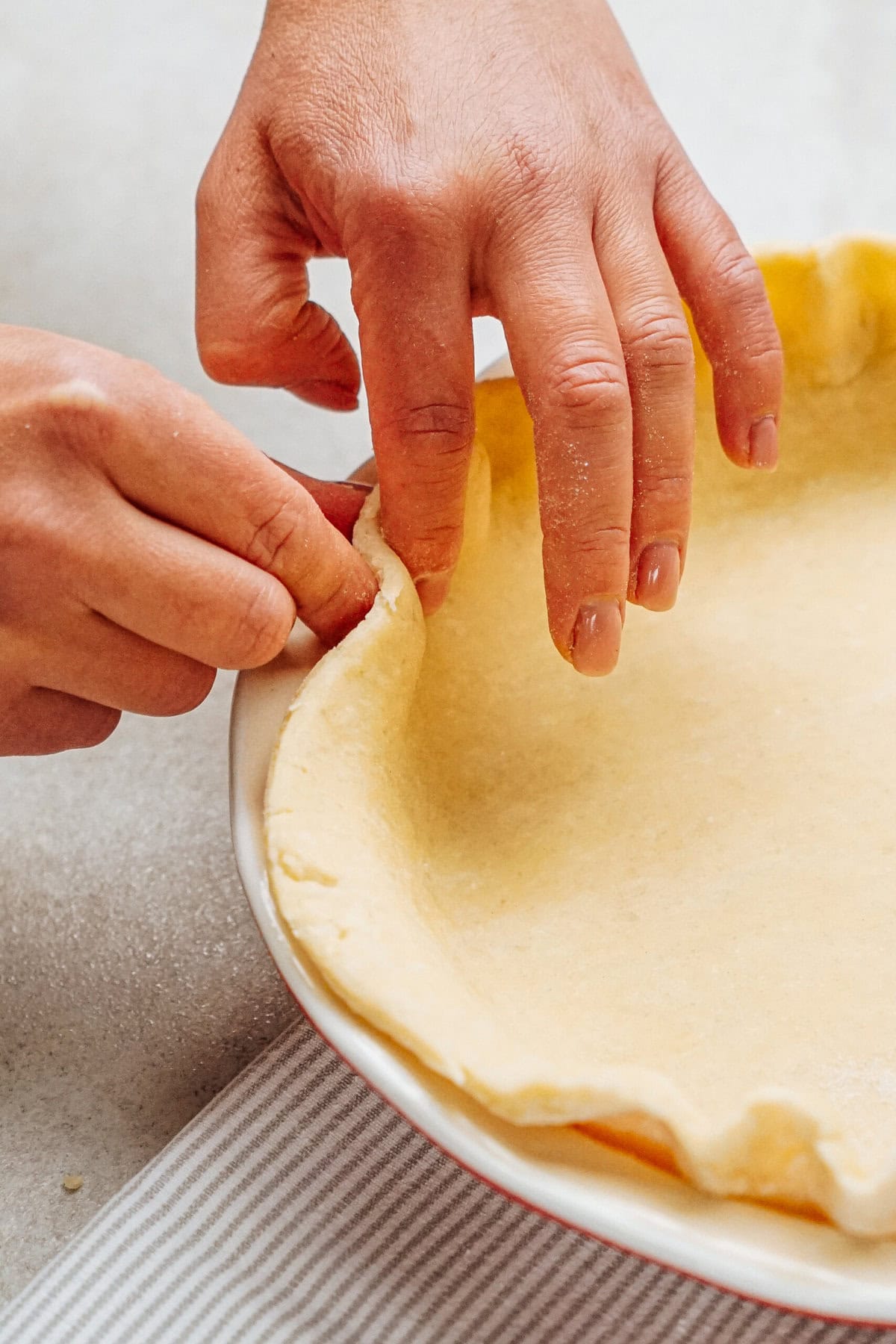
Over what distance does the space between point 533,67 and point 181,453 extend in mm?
402

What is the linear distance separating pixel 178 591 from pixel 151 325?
71 centimetres

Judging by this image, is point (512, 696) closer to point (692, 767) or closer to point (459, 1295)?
point (692, 767)

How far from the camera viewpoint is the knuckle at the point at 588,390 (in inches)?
26.4

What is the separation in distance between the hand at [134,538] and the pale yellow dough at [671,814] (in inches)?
2.4

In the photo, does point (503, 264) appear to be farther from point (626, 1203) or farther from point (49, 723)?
point (626, 1203)

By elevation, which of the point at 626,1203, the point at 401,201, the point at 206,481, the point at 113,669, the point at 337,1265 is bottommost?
the point at 337,1265

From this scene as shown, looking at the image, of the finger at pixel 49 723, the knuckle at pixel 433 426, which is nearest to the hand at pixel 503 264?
the knuckle at pixel 433 426

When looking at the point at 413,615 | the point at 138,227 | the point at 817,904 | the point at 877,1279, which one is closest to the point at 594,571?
the point at 413,615

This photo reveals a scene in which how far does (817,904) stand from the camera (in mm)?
684

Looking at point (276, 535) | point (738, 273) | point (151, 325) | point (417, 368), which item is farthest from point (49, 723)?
point (151, 325)

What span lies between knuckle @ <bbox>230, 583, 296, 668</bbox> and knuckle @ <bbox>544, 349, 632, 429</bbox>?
18cm

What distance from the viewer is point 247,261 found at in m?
0.82

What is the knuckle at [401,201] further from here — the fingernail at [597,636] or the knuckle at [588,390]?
the fingernail at [597,636]

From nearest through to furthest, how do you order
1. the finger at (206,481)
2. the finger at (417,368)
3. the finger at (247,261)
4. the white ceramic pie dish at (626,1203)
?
1. the white ceramic pie dish at (626,1203)
2. the finger at (206,481)
3. the finger at (417,368)
4. the finger at (247,261)
